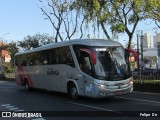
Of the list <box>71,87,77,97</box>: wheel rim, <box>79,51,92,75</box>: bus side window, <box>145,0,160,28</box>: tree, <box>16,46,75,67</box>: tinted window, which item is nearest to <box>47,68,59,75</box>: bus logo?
<box>16,46,75,67</box>: tinted window

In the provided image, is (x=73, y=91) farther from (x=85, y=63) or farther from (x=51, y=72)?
(x=51, y=72)

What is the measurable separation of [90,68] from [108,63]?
885mm

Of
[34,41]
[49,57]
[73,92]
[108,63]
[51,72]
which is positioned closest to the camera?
[108,63]

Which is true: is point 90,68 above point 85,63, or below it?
below

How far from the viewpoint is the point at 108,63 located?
703 inches

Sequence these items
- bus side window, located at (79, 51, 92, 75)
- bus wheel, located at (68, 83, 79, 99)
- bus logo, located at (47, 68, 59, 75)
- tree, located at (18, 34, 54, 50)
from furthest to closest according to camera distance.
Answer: tree, located at (18, 34, 54, 50) < bus logo, located at (47, 68, 59, 75) < bus wheel, located at (68, 83, 79, 99) < bus side window, located at (79, 51, 92, 75)

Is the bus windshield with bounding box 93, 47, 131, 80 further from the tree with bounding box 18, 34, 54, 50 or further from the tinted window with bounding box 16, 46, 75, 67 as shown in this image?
the tree with bounding box 18, 34, 54, 50

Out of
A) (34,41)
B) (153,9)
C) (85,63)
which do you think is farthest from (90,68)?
(34,41)

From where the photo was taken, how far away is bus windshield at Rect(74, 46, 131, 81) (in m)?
17.6

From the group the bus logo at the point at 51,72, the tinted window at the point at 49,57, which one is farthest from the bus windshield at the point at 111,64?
the bus logo at the point at 51,72

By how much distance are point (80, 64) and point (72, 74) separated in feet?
3.63

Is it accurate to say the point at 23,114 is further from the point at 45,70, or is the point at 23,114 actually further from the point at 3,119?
the point at 45,70

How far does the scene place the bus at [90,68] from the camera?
17.6m

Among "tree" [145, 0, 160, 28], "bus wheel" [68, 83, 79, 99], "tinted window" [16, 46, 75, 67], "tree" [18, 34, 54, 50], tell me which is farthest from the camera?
"tree" [18, 34, 54, 50]
